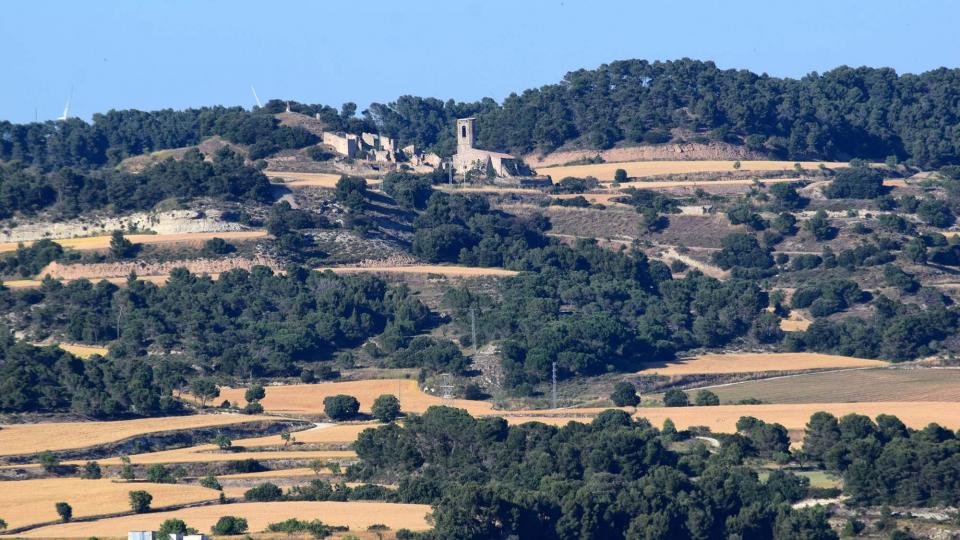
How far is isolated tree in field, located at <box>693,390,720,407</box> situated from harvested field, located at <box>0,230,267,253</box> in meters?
34.2

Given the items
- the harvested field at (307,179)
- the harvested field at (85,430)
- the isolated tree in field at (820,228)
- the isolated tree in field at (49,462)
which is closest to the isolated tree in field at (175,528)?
the isolated tree in field at (49,462)

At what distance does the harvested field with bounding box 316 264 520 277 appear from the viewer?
136 metres

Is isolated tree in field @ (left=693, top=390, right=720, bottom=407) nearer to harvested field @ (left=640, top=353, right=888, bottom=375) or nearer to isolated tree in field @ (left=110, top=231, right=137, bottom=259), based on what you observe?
harvested field @ (left=640, top=353, right=888, bottom=375)

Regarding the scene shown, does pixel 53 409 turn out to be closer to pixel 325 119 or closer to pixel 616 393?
pixel 616 393

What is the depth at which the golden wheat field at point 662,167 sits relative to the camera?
550ft

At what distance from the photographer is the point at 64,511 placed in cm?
8381

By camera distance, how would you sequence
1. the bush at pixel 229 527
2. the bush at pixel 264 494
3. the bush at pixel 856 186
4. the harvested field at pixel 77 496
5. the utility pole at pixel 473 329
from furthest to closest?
the bush at pixel 856 186 < the utility pole at pixel 473 329 < the bush at pixel 264 494 < the harvested field at pixel 77 496 < the bush at pixel 229 527

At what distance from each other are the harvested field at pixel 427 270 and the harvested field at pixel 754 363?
1610cm

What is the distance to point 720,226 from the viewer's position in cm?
15388

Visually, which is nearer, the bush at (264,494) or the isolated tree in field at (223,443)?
the bush at (264,494)

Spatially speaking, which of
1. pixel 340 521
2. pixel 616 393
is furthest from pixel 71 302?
pixel 340 521

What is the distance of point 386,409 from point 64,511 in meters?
25.4

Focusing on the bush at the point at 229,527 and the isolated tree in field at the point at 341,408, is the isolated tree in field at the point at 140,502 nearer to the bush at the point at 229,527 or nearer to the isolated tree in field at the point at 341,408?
the bush at the point at 229,527

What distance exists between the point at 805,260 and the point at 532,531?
67446 millimetres
